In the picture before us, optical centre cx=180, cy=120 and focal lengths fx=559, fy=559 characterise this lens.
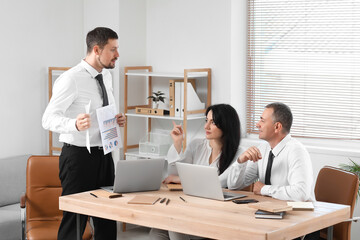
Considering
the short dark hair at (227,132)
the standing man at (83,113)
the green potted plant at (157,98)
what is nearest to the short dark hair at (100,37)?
the standing man at (83,113)

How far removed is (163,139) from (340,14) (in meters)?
1.94

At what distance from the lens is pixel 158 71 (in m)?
5.59

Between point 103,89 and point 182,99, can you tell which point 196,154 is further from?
point 182,99

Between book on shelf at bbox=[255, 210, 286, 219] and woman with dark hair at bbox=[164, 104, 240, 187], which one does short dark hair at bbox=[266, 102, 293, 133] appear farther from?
book on shelf at bbox=[255, 210, 286, 219]

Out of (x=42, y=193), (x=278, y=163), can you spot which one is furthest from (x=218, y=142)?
(x=42, y=193)

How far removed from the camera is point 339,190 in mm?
3301

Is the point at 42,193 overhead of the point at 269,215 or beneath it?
beneath

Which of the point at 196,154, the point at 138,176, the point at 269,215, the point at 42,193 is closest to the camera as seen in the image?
the point at 269,215

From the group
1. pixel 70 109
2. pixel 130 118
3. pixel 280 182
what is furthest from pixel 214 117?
pixel 130 118

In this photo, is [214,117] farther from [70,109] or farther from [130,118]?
[130,118]

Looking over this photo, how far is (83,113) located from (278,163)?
1237 mm

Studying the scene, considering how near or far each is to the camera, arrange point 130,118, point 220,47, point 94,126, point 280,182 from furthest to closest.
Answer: point 130,118 → point 220,47 → point 94,126 → point 280,182

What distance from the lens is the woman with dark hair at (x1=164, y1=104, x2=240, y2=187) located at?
11.6ft

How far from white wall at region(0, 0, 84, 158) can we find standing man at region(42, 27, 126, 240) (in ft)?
5.61
